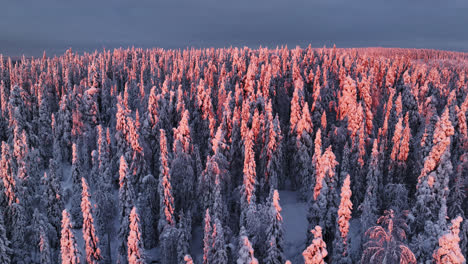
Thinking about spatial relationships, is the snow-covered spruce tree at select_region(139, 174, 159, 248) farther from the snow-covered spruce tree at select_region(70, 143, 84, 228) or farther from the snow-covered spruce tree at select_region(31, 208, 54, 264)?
the snow-covered spruce tree at select_region(70, 143, 84, 228)

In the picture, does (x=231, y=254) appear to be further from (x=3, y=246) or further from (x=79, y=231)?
(x=79, y=231)

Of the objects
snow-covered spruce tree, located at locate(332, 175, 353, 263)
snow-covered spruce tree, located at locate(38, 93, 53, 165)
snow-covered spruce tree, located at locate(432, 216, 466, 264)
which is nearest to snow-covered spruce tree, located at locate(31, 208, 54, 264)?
snow-covered spruce tree, located at locate(332, 175, 353, 263)

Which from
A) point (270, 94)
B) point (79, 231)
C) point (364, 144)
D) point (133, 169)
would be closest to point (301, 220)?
point (364, 144)

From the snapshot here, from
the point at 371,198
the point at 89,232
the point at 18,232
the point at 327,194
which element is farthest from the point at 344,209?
the point at 18,232

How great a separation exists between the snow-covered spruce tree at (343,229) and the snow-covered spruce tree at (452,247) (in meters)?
7.13

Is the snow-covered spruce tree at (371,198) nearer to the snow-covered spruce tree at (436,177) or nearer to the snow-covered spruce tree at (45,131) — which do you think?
the snow-covered spruce tree at (436,177)

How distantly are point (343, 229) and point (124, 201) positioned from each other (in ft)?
70.5

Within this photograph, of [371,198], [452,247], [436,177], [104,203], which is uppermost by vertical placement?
[436,177]

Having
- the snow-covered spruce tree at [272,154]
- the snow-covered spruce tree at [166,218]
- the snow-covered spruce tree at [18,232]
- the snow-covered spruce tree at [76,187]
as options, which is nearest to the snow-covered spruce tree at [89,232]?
the snow-covered spruce tree at [166,218]

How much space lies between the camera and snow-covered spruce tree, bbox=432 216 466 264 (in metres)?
17.2

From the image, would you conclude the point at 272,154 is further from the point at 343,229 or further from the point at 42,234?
the point at 42,234

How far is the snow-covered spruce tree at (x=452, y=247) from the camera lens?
56.4 ft

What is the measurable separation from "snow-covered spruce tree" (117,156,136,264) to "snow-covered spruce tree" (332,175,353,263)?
66.4 feet

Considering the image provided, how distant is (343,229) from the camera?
25.3 metres
